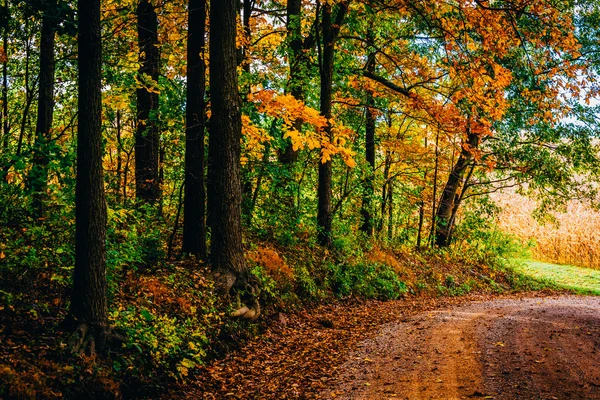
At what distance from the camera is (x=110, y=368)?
5352 millimetres

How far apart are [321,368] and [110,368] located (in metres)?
3.00

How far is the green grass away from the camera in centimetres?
1930

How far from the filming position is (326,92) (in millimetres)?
13531

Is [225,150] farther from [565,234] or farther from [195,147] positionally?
[565,234]

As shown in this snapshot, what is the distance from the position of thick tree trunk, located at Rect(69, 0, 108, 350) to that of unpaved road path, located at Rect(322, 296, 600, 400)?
2.99 meters

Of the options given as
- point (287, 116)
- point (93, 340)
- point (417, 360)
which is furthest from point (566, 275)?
point (93, 340)

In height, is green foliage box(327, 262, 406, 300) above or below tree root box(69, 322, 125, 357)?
below

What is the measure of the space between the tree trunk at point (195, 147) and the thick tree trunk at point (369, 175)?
8.73 m

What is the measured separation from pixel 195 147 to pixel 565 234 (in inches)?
865

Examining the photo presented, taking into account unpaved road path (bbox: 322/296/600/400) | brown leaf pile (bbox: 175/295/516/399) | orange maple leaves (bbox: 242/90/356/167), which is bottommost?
brown leaf pile (bbox: 175/295/516/399)

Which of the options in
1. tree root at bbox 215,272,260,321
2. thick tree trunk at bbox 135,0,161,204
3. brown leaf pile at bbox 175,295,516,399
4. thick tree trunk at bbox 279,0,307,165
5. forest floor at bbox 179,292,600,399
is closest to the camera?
forest floor at bbox 179,292,600,399

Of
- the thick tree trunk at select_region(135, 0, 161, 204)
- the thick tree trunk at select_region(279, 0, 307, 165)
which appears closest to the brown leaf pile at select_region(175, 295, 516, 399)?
the thick tree trunk at select_region(279, 0, 307, 165)

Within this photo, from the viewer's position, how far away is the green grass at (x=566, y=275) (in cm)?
1930

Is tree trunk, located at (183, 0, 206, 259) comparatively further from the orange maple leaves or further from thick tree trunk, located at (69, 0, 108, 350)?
thick tree trunk, located at (69, 0, 108, 350)
